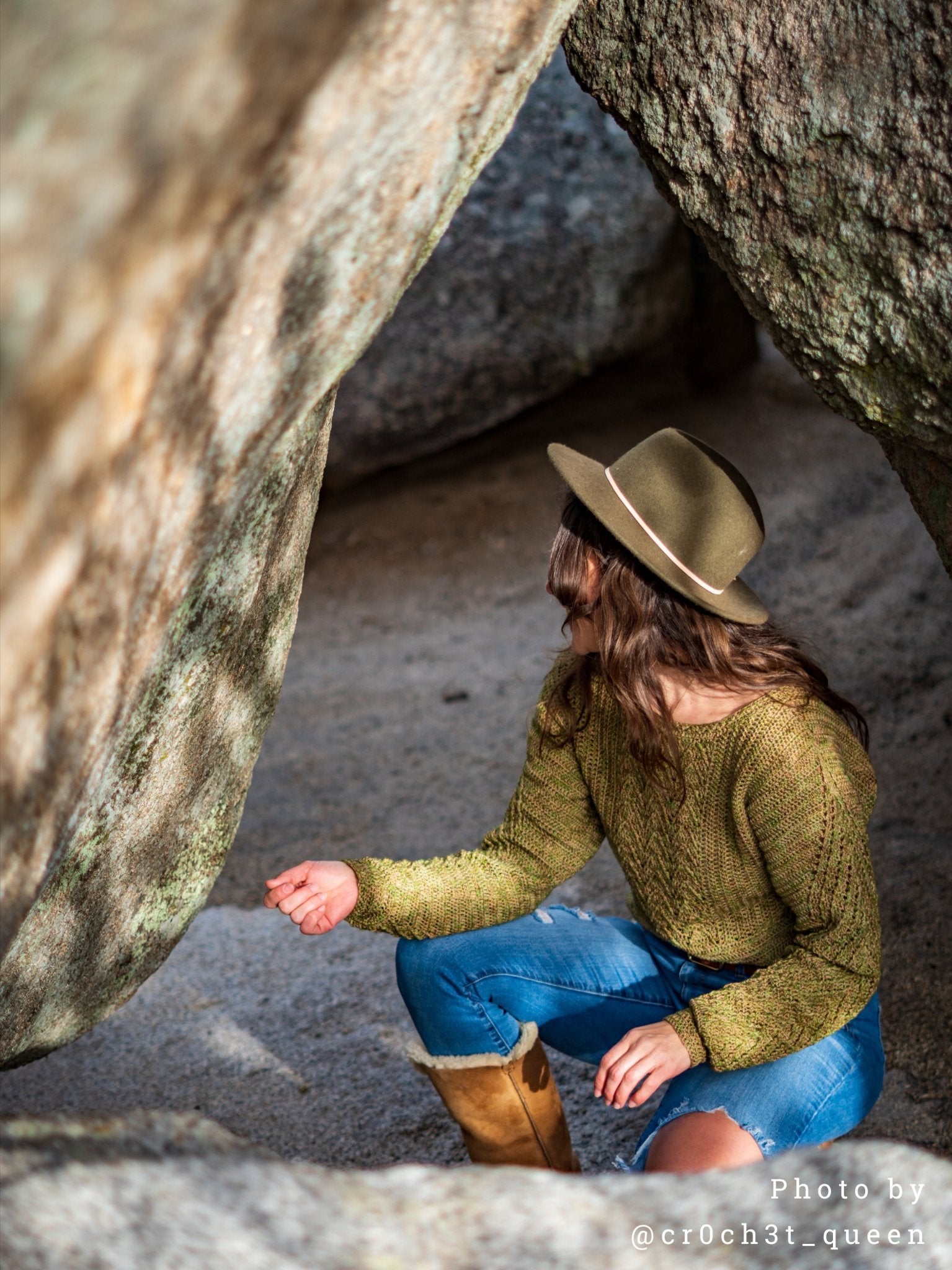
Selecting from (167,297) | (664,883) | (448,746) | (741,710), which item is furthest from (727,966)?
(448,746)

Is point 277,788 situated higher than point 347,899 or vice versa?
point 347,899

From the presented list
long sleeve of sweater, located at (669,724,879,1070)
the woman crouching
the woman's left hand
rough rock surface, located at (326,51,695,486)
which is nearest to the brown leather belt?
the woman crouching

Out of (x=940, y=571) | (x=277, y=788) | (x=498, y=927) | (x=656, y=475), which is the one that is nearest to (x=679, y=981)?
(x=498, y=927)

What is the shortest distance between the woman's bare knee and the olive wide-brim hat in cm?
64

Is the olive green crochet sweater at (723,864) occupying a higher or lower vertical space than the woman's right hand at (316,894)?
lower

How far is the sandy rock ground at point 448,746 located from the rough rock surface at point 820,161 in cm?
44

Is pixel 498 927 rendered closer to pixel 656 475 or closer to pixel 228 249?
pixel 656 475

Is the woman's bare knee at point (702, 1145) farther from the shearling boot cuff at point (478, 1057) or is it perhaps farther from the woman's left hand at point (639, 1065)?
the shearling boot cuff at point (478, 1057)

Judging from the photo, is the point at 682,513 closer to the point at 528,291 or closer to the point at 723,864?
the point at 723,864

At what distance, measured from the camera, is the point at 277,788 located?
3756 mm

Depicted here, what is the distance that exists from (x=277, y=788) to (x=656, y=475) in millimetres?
2372

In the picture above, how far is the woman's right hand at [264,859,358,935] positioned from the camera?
5.76ft

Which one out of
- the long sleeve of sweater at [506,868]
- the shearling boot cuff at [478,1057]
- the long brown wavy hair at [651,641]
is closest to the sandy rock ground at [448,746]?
the long brown wavy hair at [651,641]

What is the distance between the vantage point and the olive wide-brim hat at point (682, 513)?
1614 millimetres
